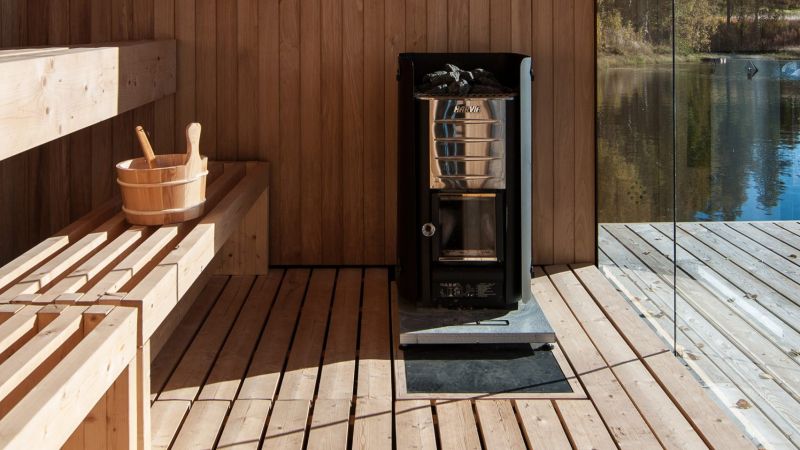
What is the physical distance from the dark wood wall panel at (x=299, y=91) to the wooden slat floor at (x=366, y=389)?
647 millimetres

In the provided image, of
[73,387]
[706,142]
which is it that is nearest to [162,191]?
[73,387]

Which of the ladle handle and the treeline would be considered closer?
the treeline

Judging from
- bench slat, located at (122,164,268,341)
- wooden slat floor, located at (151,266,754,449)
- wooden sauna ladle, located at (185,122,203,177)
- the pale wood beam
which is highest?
the pale wood beam

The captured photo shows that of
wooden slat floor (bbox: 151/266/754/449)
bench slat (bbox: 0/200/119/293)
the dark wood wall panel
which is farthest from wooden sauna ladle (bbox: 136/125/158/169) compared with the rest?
the dark wood wall panel

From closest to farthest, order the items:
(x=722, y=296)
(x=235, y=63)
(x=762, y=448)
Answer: (x=762, y=448) < (x=722, y=296) < (x=235, y=63)

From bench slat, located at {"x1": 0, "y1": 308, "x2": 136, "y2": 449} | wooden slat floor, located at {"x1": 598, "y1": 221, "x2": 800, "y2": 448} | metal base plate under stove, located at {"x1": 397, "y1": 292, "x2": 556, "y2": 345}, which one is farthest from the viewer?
metal base plate under stove, located at {"x1": 397, "y1": 292, "x2": 556, "y2": 345}

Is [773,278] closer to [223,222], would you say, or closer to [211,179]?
[223,222]

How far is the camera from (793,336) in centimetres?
229

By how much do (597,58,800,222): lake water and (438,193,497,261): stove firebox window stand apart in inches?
21.2

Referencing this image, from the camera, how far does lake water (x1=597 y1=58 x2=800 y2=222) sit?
2408mm

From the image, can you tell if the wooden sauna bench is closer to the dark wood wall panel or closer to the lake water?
the dark wood wall panel

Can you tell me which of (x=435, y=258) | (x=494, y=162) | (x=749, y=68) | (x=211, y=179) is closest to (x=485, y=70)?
(x=494, y=162)

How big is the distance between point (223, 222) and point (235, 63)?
130 centimetres

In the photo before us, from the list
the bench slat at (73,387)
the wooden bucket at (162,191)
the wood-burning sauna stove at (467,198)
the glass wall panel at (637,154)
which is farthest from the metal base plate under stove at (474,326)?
→ the bench slat at (73,387)
